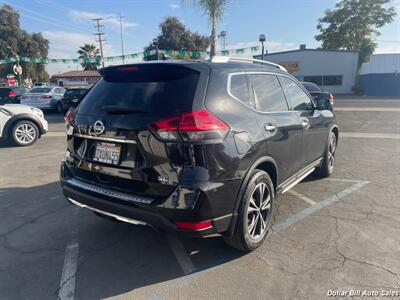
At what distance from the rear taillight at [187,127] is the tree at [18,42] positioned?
5819cm

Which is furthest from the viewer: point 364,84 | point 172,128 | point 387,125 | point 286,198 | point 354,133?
point 364,84

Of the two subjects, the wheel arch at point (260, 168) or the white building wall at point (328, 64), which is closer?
the wheel arch at point (260, 168)

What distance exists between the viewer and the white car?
846 cm

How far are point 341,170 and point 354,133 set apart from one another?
5.02m

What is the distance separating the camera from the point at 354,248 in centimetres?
327

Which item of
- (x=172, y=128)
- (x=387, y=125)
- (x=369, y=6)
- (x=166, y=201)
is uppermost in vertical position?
(x=369, y=6)

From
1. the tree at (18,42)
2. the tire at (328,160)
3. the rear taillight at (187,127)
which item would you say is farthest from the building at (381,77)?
the tree at (18,42)

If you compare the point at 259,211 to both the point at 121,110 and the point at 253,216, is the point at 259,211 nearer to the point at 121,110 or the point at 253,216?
the point at 253,216

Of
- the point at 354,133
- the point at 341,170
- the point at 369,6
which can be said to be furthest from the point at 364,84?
the point at 341,170

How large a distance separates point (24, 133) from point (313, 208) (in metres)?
8.01

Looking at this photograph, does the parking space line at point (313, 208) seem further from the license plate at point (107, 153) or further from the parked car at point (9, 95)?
the parked car at point (9, 95)

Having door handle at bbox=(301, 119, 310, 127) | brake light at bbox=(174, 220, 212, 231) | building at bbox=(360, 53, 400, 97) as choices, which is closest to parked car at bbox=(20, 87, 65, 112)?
door handle at bbox=(301, 119, 310, 127)

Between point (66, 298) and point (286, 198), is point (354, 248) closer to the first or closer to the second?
point (286, 198)

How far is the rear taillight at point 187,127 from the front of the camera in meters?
2.52
